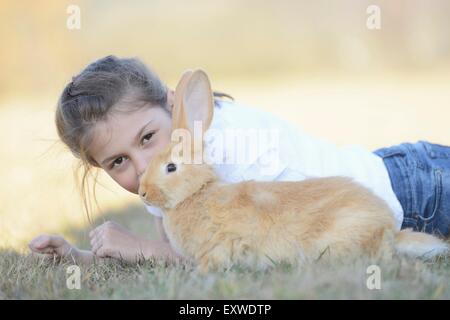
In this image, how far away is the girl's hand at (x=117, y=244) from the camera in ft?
10.6

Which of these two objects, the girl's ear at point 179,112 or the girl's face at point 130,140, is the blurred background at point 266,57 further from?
the girl's ear at point 179,112

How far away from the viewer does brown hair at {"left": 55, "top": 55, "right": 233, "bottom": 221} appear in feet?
11.3

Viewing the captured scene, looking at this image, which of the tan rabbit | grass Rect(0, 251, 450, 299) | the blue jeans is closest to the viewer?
grass Rect(0, 251, 450, 299)

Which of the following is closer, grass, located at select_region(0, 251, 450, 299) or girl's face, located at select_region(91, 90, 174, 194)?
grass, located at select_region(0, 251, 450, 299)

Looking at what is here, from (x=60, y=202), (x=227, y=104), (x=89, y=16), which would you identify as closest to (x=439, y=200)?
(x=227, y=104)

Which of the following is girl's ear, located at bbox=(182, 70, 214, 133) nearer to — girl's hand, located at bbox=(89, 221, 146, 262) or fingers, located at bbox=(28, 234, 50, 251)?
girl's hand, located at bbox=(89, 221, 146, 262)

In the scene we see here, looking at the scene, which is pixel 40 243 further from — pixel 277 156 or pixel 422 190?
pixel 422 190

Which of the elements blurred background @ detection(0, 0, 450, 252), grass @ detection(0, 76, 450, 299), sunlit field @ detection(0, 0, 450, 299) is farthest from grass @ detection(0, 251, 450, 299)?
blurred background @ detection(0, 0, 450, 252)

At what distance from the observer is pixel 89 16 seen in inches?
452

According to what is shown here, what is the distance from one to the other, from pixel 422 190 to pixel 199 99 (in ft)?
4.33

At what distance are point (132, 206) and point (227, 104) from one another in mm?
2521

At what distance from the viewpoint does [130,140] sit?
3.28 m

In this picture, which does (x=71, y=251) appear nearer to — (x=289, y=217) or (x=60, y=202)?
(x=289, y=217)

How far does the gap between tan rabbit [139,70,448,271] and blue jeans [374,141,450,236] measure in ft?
2.29
